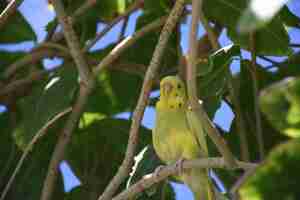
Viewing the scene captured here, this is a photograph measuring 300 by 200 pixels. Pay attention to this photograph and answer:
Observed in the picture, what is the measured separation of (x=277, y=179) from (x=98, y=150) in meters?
1.88

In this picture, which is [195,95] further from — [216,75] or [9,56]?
[9,56]

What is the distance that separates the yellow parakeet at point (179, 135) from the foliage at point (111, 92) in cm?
7

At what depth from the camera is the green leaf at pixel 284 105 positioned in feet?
2.77

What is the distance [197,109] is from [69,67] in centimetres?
131

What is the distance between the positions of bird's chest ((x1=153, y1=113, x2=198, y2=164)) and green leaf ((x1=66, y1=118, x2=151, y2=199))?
0.28 m

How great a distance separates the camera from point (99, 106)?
2971mm

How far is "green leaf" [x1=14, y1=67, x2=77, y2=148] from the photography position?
2.24 meters

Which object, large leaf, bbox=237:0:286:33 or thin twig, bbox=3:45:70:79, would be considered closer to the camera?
large leaf, bbox=237:0:286:33

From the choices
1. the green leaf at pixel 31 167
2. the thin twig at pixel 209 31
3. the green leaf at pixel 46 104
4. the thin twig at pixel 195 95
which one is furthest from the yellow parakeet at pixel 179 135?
the thin twig at pixel 195 95

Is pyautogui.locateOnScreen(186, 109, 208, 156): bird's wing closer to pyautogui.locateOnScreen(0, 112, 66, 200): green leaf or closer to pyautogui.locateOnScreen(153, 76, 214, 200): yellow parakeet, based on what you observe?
pyautogui.locateOnScreen(153, 76, 214, 200): yellow parakeet

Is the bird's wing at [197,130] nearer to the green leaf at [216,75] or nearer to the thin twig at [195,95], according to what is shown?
the green leaf at [216,75]

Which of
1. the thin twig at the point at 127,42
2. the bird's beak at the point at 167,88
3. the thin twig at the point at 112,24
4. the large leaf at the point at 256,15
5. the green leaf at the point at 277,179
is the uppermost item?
the large leaf at the point at 256,15

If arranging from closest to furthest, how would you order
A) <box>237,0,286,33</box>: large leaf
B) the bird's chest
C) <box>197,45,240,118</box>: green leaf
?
1. <box>237,0,286,33</box>: large leaf
2. <box>197,45,240,118</box>: green leaf
3. the bird's chest

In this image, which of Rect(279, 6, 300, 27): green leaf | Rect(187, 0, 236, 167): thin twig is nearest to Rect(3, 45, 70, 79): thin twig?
Rect(279, 6, 300, 27): green leaf
